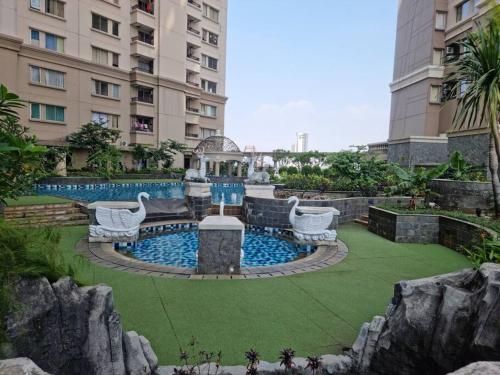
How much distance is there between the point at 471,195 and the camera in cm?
1253

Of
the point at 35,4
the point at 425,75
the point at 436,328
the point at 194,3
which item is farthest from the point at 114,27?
the point at 436,328

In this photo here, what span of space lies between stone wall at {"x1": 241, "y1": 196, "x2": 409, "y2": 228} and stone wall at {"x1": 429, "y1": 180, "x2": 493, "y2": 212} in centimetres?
142

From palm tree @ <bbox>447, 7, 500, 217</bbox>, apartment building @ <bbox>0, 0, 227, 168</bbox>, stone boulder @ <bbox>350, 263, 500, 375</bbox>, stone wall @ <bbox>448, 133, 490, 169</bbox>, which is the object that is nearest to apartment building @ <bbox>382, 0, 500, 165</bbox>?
stone wall @ <bbox>448, 133, 490, 169</bbox>

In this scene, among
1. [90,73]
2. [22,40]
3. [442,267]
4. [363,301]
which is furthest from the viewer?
[90,73]

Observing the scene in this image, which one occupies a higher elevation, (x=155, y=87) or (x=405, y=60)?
(x=405, y=60)

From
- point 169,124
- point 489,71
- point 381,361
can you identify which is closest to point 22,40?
point 169,124

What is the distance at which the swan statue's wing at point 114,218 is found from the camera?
9.16m

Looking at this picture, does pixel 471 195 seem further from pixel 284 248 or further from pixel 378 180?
pixel 284 248

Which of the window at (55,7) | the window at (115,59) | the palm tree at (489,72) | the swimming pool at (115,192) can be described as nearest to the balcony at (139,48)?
the window at (115,59)

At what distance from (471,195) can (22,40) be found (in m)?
Result: 31.6

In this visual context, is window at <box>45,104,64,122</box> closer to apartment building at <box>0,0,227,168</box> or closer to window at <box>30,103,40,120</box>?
apartment building at <box>0,0,227,168</box>

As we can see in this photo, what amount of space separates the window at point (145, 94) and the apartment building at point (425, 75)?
2444 centimetres

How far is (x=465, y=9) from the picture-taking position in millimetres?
25672

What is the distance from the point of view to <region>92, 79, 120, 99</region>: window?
31547mm
